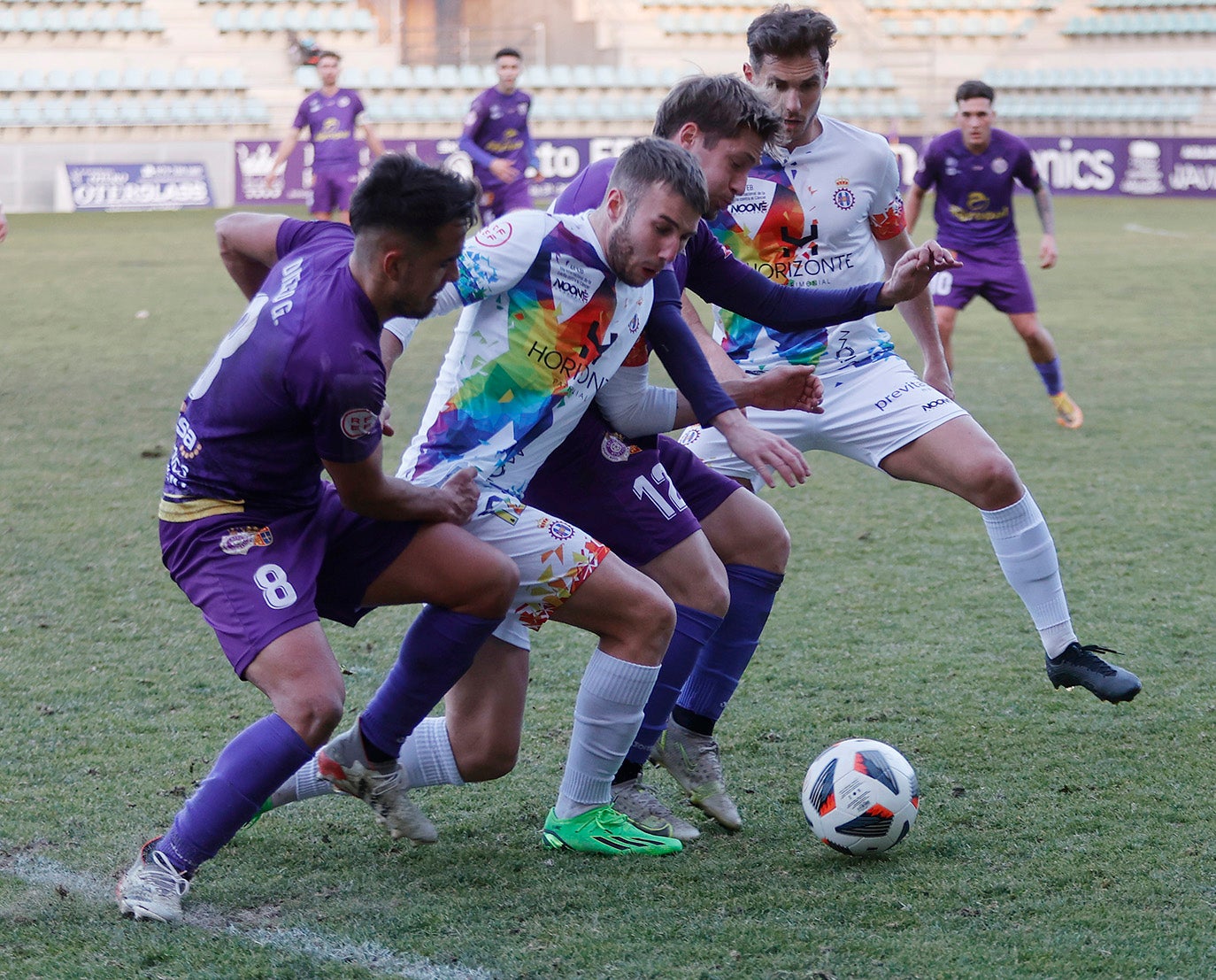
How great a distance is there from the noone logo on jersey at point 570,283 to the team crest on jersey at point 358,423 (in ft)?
1.85

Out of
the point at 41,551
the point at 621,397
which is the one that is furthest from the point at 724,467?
the point at 41,551

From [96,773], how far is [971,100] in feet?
23.6

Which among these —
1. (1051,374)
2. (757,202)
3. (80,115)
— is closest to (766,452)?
(757,202)

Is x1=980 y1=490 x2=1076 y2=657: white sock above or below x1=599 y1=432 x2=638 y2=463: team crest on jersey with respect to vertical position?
below

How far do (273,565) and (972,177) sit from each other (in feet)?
23.8

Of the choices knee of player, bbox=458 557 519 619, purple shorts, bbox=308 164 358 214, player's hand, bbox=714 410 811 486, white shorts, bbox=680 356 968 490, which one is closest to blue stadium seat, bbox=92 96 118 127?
purple shorts, bbox=308 164 358 214

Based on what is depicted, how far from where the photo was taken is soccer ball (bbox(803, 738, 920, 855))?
310 cm

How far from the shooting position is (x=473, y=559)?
292cm

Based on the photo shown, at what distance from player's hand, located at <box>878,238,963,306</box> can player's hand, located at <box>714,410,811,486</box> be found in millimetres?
689

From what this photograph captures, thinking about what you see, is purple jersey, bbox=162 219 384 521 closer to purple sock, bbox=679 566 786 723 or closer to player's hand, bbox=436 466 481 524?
player's hand, bbox=436 466 481 524

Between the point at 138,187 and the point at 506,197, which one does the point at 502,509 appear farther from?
the point at 138,187

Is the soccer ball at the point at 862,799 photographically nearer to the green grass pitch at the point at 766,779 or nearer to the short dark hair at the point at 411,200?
the green grass pitch at the point at 766,779

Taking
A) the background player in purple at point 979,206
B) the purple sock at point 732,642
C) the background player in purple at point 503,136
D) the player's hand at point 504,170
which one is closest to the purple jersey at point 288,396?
the purple sock at point 732,642

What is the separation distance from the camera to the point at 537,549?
9.89 ft
